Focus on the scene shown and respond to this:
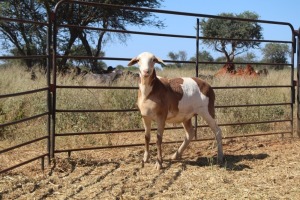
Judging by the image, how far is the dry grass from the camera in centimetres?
485

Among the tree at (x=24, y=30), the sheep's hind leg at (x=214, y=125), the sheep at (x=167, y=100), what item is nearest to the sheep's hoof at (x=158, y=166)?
the sheep at (x=167, y=100)

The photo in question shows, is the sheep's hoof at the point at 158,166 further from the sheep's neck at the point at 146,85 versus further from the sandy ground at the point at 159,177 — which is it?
the sheep's neck at the point at 146,85

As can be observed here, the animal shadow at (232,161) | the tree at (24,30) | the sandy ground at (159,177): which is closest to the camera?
the sandy ground at (159,177)

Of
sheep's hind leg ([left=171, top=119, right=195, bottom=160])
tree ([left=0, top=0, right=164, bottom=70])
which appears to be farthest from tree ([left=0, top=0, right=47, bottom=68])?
sheep's hind leg ([left=171, top=119, right=195, bottom=160])

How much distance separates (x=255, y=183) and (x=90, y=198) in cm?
202

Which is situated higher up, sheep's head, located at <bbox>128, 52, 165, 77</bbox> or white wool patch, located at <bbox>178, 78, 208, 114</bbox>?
sheep's head, located at <bbox>128, 52, 165, 77</bbox>

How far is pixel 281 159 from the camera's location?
6.51 metres

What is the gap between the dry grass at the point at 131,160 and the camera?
191 inches

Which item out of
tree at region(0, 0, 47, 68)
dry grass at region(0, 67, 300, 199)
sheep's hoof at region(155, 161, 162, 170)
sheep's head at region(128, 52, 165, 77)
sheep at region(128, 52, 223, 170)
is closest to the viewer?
dry grass at region(0, 67, 300, 199)

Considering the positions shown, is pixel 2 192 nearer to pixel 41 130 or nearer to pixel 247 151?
pixel 41 130

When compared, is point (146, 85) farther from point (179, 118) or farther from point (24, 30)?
point (24, 30)

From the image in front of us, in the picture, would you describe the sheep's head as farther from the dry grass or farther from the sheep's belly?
the dry grass

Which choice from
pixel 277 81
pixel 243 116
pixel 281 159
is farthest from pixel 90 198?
pixel 277 81

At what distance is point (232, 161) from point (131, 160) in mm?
1527
